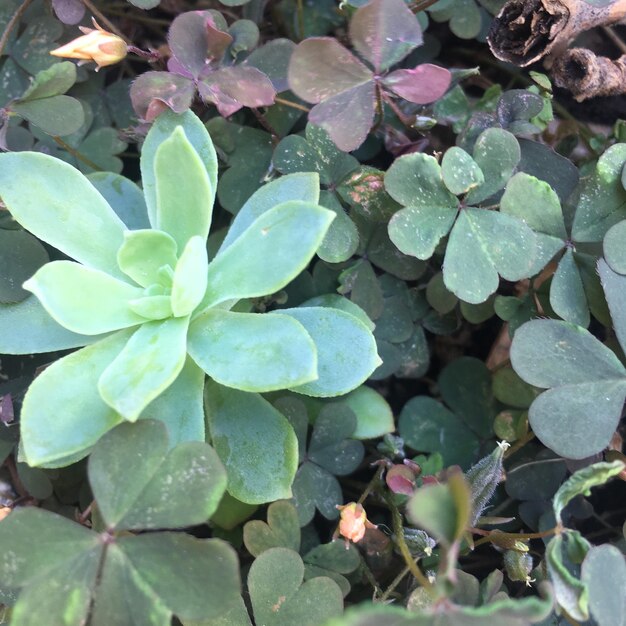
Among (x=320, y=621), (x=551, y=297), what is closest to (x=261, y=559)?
(x=320, y=621)

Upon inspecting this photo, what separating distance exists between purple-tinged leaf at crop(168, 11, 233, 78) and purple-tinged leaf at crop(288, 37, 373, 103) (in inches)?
8.6

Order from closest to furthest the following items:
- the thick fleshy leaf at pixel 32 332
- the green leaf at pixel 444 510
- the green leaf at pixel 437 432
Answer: the green leaf at pixel 444 510
the thick fleshy leaf at pixel 32 332
the green leaf at pixel 437 432

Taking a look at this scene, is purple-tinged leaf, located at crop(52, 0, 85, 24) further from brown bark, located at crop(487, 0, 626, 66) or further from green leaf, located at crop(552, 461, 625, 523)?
green leaf, located at crop(552, 461, 625, 523)

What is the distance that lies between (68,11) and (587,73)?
1.20m

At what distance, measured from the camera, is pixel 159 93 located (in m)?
1.33

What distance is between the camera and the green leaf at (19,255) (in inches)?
52.9

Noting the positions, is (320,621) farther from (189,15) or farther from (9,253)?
(189,15)

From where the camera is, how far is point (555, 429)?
3.94 ft

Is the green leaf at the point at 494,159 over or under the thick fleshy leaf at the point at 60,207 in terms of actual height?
over

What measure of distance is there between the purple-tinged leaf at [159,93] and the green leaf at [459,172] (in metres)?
0.54

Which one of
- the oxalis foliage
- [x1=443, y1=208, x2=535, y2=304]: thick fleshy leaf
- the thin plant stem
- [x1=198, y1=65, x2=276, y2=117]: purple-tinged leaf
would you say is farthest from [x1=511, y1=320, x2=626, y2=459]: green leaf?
the thin plant stem

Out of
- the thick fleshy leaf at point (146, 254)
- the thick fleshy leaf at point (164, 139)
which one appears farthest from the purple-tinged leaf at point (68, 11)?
the thick fleshy leaf at point (146, 254)

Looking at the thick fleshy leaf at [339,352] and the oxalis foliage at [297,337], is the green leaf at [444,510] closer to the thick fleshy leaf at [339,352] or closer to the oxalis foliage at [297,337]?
the oxalis foliage at [297,337]

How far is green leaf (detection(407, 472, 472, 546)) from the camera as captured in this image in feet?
2.78
